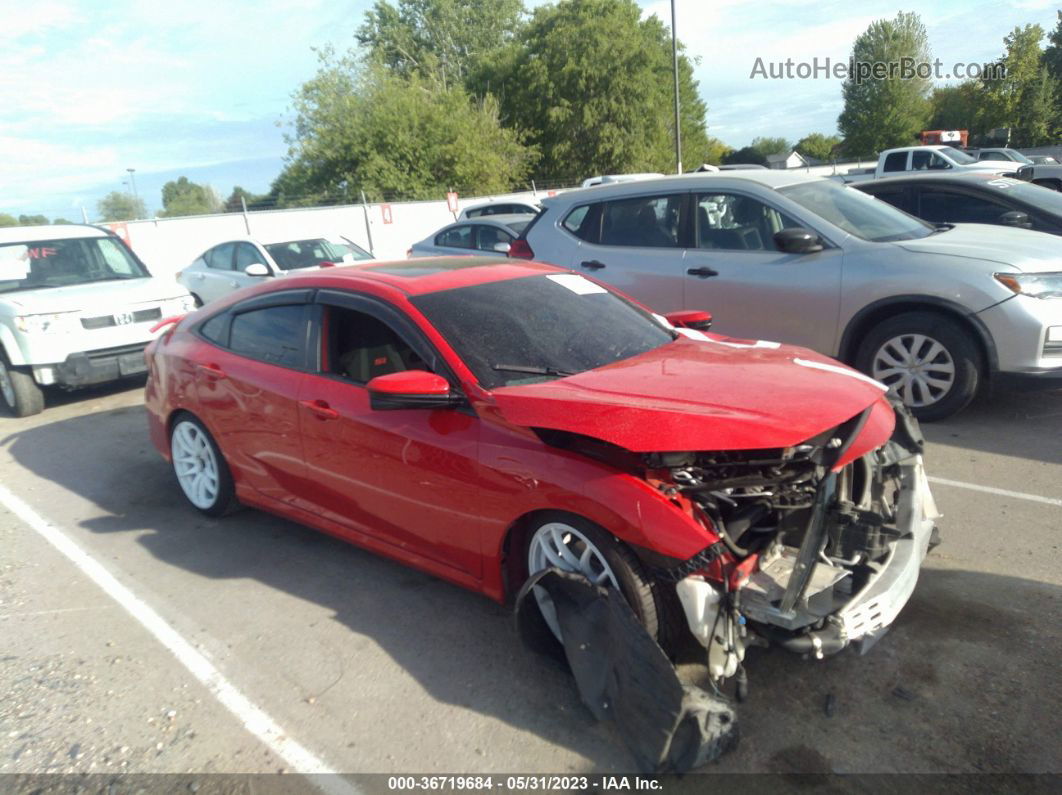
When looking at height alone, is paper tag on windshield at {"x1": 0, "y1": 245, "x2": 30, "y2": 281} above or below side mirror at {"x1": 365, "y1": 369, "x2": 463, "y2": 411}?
above

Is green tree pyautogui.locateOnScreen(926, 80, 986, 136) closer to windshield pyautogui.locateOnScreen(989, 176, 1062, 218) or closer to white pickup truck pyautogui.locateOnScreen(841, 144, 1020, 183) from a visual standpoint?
white pickup truck pyautogui.locateOnScreen(841, 144, 1020, 183)

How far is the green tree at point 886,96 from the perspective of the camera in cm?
4681

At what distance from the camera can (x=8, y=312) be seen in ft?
26.2

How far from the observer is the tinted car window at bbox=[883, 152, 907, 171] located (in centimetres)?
2058

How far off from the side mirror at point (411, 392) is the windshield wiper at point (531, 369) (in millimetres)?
265

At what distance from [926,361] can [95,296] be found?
25.5 feet

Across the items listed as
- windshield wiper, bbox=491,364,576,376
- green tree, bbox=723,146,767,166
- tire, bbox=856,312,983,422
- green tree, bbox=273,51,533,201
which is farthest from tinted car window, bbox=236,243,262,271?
green tree, bbox=723,146,767,166

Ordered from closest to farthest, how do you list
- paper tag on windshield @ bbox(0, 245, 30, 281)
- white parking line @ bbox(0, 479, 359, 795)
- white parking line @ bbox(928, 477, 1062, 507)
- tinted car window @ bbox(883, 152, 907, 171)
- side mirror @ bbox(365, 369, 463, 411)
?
white parking line @ bbox(0, 479, 359, 795), side mirror @ bbox(365, 369, 463, 411), white parking line @ bbox(928, 477, 1062, 507), paper tag on windshield @ bbox(0, 245, 30, 281), tinted car window @ bbox(883, 152, 907, 171)

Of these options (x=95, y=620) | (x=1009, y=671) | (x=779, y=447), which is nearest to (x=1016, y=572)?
(x=1009, y=671)

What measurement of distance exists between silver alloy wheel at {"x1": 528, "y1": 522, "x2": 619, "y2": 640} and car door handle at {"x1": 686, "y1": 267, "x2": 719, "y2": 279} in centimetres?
404

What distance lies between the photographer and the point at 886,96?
4719cm

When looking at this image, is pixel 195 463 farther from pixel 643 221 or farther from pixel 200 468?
pixel 643 221

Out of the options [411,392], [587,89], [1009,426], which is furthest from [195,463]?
[587,89]

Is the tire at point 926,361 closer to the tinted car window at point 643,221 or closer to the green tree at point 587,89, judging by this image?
the tinted car window at point 643,221
